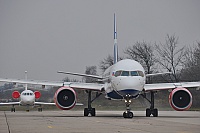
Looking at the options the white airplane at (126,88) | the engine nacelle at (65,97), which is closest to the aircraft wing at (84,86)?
the white airplane at (126,88)

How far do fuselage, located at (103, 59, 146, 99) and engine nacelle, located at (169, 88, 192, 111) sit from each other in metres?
2.68

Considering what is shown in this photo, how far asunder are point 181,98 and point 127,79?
161 inches

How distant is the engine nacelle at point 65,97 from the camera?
28.1 m

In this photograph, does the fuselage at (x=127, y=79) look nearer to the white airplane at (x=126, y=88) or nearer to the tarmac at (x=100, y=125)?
the white airplane at (x=126, y=88)

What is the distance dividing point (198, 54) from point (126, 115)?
3416 cm

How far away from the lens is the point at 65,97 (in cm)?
2817

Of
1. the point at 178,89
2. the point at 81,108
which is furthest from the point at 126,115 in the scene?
the point at 81,108

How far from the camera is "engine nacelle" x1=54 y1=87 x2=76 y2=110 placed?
28062 millimetres

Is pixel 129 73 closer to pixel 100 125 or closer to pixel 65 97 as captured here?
pixel 65 97

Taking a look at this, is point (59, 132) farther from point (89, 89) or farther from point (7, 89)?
point (7, 89)

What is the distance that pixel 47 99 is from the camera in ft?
182

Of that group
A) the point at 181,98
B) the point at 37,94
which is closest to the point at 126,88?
the point at 181,98

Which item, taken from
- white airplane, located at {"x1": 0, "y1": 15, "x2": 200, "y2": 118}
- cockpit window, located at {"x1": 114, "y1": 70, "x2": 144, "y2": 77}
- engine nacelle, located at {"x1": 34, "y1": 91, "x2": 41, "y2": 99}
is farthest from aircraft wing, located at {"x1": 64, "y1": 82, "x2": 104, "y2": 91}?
engine nacelle, located at {"x1": 34, "y1": 91, "x2": 41, "y2": 99}

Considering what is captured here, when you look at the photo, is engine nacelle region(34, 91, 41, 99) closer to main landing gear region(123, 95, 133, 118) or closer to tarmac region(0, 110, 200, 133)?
main landing gear region(123, 95, 133, 118)
